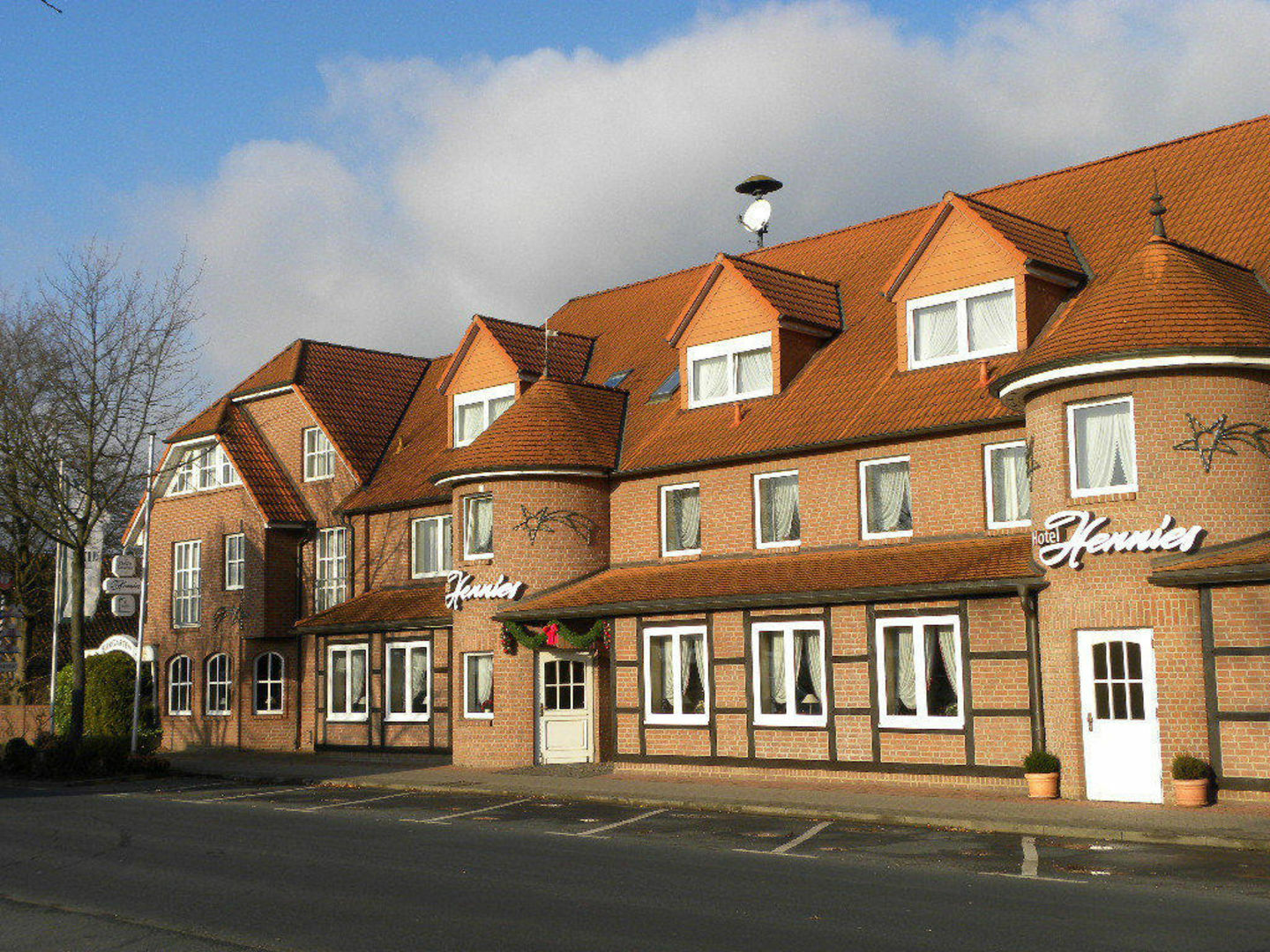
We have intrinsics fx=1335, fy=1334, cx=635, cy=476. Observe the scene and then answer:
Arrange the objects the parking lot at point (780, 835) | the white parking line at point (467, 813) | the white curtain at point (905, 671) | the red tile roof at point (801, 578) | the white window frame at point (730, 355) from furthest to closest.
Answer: the white window frame at point (730, 355)
the white curtain at point (905, 671)
the red tile roof at point (801, 578)
the white parking line at point (467, 813)
the parking lot at point (780, 835)

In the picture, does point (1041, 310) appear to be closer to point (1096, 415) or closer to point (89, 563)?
point (1096, 415)

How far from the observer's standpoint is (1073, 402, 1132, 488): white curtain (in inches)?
740

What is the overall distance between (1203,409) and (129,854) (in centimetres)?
1480

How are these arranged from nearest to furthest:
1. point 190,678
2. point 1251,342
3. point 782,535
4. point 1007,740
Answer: point 1251,342 < point 1007,740 < point 782,535 < point 190,678

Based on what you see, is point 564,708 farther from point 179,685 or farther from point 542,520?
point 179,685

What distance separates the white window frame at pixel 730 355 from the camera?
2625cm

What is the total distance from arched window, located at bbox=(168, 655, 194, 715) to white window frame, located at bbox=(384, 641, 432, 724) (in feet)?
26.6

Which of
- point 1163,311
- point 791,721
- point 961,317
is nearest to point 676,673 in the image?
point 791,721

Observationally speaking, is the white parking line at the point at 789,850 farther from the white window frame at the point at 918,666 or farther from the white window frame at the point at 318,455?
the white window frame at the point at 318,455

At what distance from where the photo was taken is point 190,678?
119ft

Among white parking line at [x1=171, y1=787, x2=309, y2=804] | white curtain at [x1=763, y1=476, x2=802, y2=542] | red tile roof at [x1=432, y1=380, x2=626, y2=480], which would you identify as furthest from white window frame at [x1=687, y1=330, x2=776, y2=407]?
white parking line at [x1=171, y1=787, x2=309, y2=804]

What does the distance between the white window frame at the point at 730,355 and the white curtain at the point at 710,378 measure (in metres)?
0.04

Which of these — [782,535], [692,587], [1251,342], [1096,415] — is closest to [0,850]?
[692,587]

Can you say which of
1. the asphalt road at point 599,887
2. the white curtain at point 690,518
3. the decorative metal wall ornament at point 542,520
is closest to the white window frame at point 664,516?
the white curtain at point 690,518
